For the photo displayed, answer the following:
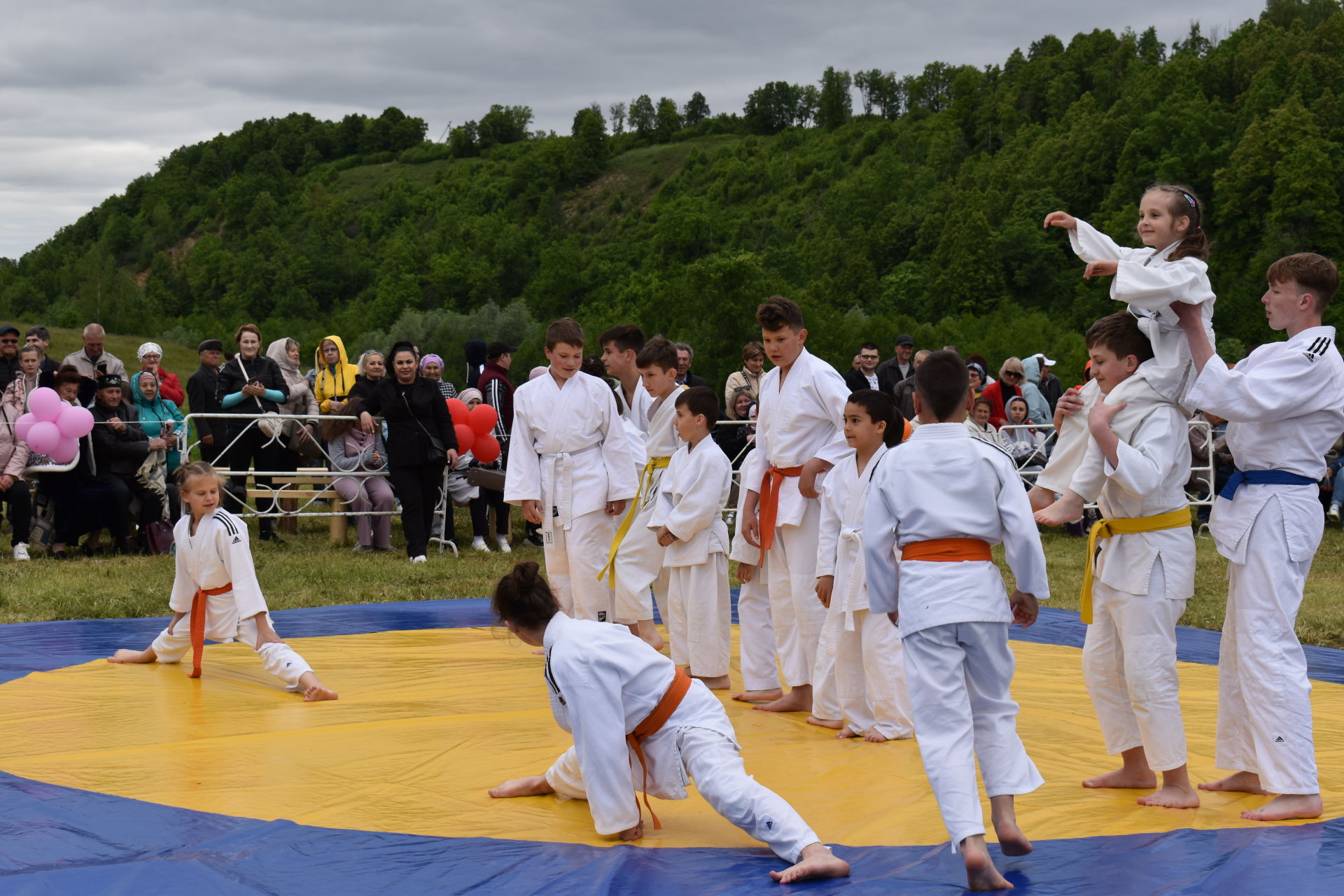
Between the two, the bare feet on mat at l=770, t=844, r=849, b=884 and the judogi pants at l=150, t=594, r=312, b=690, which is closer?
the bare feet on mat at l=770, t=844, r=849, b=884

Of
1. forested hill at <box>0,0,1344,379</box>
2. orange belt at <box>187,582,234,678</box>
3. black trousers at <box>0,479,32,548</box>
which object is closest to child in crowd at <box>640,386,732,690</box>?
orange belt at <box>187,582,234,678</box>

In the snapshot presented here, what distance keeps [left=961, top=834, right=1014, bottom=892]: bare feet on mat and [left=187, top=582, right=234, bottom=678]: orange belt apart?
11.3 feet

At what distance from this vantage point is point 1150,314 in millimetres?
3582

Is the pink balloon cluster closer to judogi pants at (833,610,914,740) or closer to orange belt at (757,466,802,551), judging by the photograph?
orange belt at (757,466,802,551)

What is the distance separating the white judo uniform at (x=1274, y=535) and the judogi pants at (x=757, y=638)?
188cm

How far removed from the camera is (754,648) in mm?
4965

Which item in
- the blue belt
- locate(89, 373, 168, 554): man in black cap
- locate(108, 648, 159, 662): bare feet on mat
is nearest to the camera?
the blue belt

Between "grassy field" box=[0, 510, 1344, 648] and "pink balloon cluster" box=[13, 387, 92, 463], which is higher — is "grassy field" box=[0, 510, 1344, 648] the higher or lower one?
the lower one

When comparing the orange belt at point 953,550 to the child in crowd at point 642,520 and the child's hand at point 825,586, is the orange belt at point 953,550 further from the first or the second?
the child in crowd at point 642,520

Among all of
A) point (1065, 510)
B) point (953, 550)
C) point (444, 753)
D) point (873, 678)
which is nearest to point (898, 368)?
point (873, 678)

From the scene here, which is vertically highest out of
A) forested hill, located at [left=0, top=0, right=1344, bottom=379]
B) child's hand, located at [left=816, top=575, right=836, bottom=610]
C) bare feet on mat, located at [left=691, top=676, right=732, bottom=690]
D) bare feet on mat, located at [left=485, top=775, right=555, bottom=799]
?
forested hill, located at [left=0, top=0, right=1344, bottom=379]

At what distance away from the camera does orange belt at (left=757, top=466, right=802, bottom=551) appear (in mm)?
4859

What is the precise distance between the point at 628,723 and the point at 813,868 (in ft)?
2.15

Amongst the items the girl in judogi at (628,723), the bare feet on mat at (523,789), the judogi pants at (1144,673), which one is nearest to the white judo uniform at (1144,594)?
the judogi pants at (1144,673)
